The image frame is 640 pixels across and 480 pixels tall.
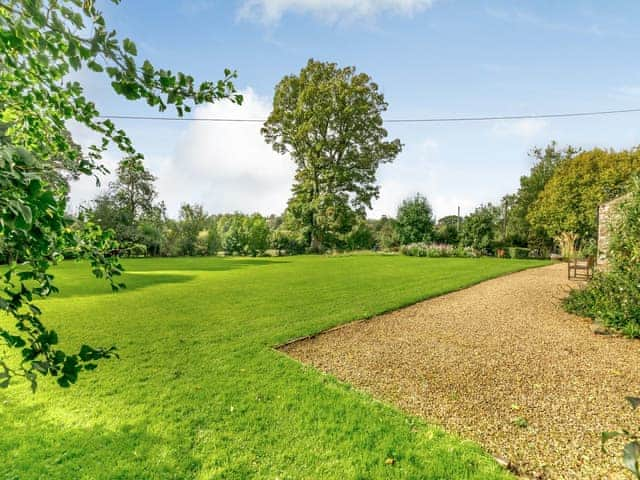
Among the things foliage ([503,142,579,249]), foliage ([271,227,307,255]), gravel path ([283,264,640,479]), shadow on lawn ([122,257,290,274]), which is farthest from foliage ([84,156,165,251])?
foliage ([503,142,579,249])

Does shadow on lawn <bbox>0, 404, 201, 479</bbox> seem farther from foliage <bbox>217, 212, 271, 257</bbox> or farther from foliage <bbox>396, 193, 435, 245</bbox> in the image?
foliage <bbox>217, 212, 271, 257</bbox>

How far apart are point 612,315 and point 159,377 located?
7.35 m

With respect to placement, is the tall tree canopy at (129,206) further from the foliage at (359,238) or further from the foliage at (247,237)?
the foliage at (359,238)

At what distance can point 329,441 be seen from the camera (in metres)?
2.68

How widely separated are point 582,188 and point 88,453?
29.8 m

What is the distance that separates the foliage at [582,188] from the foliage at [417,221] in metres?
8.56

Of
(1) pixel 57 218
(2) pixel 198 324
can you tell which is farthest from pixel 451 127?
(1) pixel 57 218

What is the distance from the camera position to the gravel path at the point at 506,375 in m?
2.67

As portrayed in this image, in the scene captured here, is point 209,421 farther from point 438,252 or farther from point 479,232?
point 479,232

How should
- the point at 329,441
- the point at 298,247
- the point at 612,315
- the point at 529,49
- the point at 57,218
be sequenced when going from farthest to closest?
the point at 298,247 < the point at 529,49 < the point at 612,315 < the point at 329,441 < the point at 57,218

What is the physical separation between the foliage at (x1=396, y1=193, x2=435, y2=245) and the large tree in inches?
140

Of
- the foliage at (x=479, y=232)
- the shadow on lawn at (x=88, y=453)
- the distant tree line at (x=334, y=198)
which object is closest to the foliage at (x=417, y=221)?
the distant tree line at (x=334, y=198)

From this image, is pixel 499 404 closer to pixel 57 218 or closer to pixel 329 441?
pixel 329 441

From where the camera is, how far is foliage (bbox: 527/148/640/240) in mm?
21516
